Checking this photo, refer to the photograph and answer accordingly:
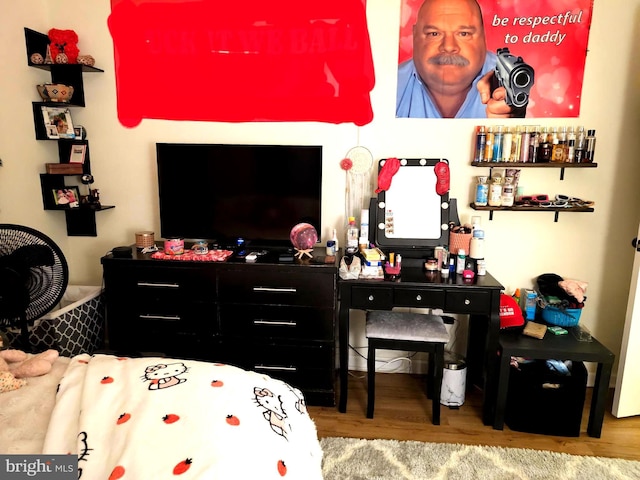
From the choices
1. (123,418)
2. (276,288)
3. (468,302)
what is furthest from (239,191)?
(123,418)

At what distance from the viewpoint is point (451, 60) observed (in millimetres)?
2514

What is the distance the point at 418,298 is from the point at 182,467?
1536 millimetres

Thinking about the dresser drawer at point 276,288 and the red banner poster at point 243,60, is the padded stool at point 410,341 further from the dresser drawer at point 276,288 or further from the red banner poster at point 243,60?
the red banner poster at point 243,60

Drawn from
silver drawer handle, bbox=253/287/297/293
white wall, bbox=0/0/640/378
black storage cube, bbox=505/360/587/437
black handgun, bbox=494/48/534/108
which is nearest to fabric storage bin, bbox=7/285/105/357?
white wall, bbox=0/0/640/378

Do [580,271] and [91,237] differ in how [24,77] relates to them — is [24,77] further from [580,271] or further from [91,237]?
[580,271]

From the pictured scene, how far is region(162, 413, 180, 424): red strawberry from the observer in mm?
1156

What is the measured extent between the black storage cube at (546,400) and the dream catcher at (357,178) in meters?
1.26

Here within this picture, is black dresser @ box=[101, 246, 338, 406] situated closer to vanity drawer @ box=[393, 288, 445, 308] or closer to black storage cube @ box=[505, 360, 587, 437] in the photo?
vanity drawer @ box=[393, 288, 445, 308]

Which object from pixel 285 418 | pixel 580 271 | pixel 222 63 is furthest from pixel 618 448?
pixel 222 63

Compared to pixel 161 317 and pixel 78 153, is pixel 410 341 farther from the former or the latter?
pixel 78 153

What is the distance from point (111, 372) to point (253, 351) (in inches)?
44.9

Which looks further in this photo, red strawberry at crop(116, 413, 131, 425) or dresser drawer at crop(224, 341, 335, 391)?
dresser drawer at crop(224, 341, 335, 391)

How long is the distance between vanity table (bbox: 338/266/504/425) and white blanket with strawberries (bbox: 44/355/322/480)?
0.93 metres

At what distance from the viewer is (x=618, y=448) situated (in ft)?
7.19
